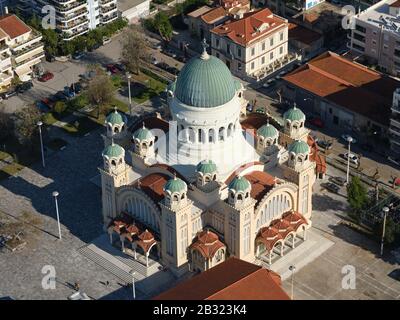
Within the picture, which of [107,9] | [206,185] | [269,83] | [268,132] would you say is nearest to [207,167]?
[206,185]

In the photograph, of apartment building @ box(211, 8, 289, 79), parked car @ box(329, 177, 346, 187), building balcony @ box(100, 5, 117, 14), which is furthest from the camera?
building balcony @ box(100, 5, 117, 14)

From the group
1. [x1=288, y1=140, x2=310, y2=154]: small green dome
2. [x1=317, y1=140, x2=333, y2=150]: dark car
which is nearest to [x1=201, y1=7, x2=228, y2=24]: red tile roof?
[x1=317, y1=140, x2=333, y2=150]: dark car

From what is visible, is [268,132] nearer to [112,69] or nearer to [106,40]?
[112,69]

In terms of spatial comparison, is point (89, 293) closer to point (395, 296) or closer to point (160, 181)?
point (160, 181)

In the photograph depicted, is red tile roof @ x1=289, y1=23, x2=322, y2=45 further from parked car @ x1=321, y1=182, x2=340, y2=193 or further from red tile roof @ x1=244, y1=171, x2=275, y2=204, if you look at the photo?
red tile roof @ x1=244, y1=171, x2=275, y2=204

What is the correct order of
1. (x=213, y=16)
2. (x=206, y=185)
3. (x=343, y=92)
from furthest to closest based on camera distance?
1. (x=213, y=16)
2. (x=343, y=92)
3. (x=206, y=185)

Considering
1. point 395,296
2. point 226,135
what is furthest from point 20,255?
point 395,296
